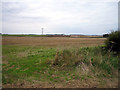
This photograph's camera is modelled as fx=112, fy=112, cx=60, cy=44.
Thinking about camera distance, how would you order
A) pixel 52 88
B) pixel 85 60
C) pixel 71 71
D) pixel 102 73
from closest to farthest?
pixel 52 88 → pixel 102 73 → pixel 71 71 → pixel 85 60

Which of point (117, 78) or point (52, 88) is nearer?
point (52, 88)

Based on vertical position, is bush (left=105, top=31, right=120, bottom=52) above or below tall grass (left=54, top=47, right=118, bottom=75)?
above

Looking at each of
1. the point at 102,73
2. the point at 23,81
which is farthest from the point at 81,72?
the point at 23,81

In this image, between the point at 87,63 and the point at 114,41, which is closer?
the point at 87,63

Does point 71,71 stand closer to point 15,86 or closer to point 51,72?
point 51,72

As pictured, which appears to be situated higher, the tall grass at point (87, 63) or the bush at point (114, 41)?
the bush at point (114, 41)

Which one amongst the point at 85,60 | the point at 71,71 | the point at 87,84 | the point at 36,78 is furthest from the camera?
the point at 85,60

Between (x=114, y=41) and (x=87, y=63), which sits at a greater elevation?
(x=114, y=41)

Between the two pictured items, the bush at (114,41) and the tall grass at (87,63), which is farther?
the bush at (114,41)

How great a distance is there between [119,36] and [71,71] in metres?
5.33

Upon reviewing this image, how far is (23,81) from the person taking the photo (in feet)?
15.8

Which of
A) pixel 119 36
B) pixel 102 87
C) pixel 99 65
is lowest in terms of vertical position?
pixel 102 87

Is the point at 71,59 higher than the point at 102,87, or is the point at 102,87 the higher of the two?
the point at 71,59

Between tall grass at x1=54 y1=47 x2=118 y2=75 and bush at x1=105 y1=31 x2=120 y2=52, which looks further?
bush at x1=105 y1=31 x2=120 y2=52
